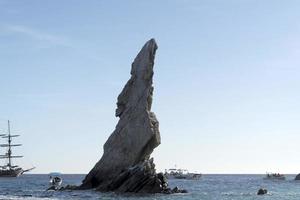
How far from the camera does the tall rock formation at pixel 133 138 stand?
75688 millimetres

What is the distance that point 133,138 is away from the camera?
81375 millimetres

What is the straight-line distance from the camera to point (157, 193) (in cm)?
7356

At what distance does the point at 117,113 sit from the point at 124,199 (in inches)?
1055

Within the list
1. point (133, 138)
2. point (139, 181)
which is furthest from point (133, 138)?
point (139, 181)

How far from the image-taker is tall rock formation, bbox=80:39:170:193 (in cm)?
7569

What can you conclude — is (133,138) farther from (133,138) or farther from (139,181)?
(139,181)

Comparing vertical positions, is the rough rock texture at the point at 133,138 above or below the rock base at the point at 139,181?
above

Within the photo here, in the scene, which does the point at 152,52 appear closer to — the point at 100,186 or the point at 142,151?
the point at 142,151

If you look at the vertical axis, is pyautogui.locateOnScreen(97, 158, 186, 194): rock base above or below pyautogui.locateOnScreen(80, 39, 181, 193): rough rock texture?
below

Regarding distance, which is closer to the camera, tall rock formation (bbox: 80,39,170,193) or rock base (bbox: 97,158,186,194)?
rock base (bbox: 97,158,186,194)

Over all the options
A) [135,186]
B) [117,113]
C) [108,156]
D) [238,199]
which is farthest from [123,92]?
[238,199]

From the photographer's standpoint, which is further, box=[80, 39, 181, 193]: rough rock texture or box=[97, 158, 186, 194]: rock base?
box=[80, 39, 181, 193]: rough rock texture

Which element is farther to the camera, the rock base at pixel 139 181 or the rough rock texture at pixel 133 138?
the rough rock texture at pixel 133 138

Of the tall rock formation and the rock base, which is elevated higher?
the tall rock formation
